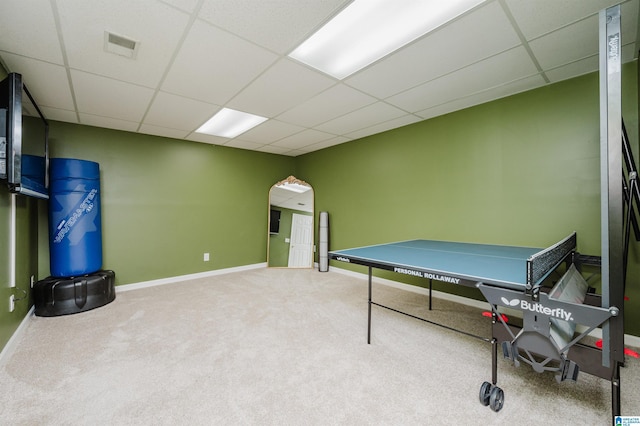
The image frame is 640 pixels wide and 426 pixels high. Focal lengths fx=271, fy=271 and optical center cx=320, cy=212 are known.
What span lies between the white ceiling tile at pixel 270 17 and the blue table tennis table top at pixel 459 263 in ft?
5.49

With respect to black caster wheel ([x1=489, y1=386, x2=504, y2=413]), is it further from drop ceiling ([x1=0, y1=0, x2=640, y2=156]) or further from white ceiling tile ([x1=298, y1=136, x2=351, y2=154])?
white ceiling tile ([x1=298, y1=136, x2=351, y2=154])

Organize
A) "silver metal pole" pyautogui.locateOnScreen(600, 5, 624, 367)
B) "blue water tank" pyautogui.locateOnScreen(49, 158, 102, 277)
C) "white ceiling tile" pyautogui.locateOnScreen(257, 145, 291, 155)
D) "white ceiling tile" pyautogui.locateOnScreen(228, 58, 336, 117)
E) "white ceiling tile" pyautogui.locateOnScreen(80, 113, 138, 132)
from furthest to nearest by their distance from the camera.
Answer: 1. "white ceiling tile" pyautogui.locateOnScreen(257, 145, 291, 155)
2. "white ceiling tile" pyautogui.locateOnScreen(80, 113, 138, 132)
3. "blue water tank" pyautogui.locateOnScreen(49, 158, 102, 277)
4. "white ceiling tile" pyautogui.locateOnScreen(228, 58, 336, 117)
5. "silver metal pole" pyautogui.locateOnScreen(600, 5, 624, 367)

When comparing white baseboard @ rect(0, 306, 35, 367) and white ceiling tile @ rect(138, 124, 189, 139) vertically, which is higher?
white ceiling tile @ rect(138, 124, 189, 139)

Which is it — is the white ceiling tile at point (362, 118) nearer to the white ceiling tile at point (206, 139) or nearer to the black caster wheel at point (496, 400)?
A: the white ceiling tile at point (206, 139)

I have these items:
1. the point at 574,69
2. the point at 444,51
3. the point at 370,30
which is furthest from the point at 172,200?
the point at 574,69

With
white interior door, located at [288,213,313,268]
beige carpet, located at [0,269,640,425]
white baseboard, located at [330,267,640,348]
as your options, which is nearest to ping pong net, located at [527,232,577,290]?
beige carpet, located at [0,269,640,425]

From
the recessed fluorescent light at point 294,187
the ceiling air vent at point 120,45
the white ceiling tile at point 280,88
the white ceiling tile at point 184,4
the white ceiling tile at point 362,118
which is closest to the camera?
the white ceiling tile at point 184,4

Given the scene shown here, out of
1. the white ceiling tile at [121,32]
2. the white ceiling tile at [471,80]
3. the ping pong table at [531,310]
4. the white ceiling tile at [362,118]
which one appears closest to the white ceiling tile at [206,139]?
the white ceiling tile at [362,118]

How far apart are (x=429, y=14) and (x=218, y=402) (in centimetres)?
Result: 273

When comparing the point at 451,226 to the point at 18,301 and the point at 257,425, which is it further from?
the point at 18,301

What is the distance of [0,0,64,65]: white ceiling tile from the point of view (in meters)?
1.57

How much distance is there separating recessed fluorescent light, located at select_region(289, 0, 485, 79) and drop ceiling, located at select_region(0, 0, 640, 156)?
0.25 feet

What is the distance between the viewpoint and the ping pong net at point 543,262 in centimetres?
136

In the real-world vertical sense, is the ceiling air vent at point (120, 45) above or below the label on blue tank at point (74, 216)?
above
